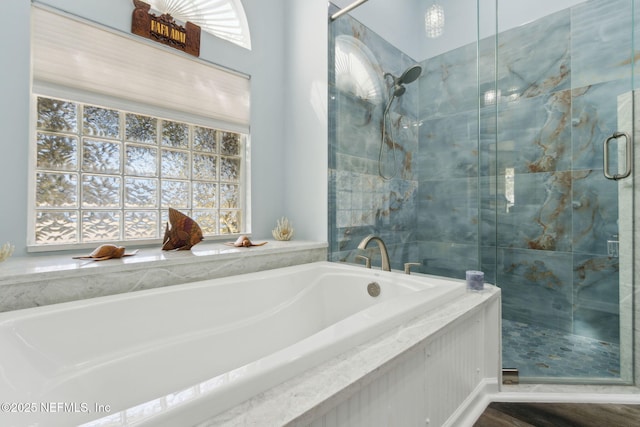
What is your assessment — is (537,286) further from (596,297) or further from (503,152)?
(503,152)

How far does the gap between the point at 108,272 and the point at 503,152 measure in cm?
258

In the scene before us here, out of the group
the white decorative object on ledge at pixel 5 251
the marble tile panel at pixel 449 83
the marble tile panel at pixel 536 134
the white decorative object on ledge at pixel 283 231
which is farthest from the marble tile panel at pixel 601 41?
the white decorative object on ledge at pixel 5 251

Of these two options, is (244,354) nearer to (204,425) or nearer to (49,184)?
(204,425)

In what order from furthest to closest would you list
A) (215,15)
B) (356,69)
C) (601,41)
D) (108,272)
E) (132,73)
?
(356,69) → (215,15) → (601,41) → (132,73) → (108,272)

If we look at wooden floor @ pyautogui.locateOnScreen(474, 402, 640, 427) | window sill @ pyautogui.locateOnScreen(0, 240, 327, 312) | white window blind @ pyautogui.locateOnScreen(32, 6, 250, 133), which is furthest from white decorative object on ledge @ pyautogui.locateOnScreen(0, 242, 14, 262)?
wooden floor @ pyautogui.locateOnScreen(474, 402, 640, 427)

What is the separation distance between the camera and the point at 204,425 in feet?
1.82

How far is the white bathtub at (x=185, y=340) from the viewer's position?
0.68 meters

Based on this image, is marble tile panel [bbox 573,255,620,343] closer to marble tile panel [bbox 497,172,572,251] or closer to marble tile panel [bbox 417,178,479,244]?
Answer: marble tile panel [bbox 497,172,572,251]

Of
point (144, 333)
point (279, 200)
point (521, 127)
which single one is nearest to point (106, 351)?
point (144, 333)

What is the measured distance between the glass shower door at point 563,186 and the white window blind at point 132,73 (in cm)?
184

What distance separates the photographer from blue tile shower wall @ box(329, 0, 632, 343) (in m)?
1.99

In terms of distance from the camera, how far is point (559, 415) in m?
1.37

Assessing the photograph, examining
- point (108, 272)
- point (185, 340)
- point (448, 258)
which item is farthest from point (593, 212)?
point (108, 272)

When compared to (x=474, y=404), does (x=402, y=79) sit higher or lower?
higher
